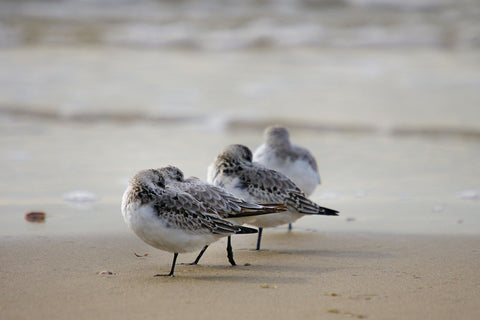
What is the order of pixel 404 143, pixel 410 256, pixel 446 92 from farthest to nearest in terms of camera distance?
pixel 446 92
pixel 404 143
pixel 410 256

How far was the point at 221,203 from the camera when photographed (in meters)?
4.77

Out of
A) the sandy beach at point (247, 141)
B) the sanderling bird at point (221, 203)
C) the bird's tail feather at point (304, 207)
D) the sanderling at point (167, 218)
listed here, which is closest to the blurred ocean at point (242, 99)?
the sandy beach at point (247, 141)

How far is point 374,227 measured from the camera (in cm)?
606

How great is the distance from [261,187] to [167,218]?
1.51 meters

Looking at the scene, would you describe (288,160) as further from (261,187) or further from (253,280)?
(253,280)

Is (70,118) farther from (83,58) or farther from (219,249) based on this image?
(219,249)

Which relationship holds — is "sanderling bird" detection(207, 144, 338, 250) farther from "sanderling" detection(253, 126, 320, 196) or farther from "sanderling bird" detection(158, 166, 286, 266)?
"sanderling" detection(253, 126, 320, 196)

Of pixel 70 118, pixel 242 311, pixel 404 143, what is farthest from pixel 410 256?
pixel 70 118

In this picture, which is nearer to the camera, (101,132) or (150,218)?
(150,218)

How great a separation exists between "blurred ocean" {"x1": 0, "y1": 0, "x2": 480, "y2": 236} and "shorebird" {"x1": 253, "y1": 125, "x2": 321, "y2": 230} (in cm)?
39

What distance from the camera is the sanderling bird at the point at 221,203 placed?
4741 mm

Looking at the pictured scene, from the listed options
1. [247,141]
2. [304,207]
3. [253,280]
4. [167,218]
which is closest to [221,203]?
[167,218]

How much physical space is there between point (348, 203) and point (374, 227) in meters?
0.82

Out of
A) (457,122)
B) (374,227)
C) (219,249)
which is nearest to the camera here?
(219,249)
